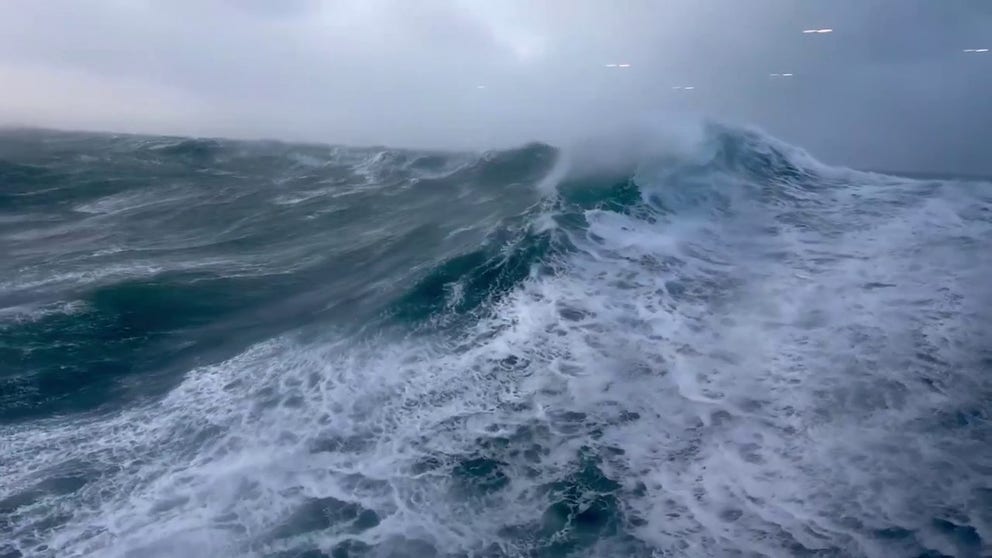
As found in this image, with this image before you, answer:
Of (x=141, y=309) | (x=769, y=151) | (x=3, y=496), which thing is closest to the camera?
(x=3, y=496)

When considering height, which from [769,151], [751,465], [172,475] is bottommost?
[751,465]

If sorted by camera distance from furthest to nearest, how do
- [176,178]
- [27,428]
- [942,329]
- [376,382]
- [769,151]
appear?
[176,178]
[769,151]
[942,329]
[376,382]
[27,428]

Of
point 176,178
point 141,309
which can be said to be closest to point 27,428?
point 141,309

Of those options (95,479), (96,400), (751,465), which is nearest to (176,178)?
(96,400)

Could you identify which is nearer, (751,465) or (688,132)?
(751,465)

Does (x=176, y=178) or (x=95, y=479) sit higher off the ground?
(x=176, y=178)

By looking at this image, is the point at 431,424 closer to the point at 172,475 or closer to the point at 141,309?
the point at 172,475
